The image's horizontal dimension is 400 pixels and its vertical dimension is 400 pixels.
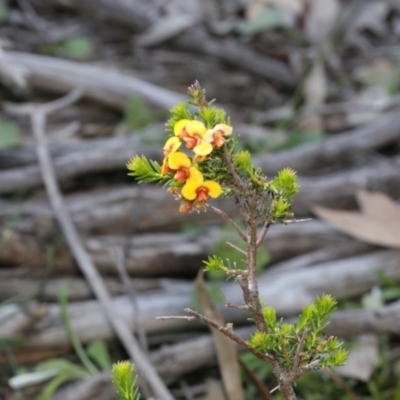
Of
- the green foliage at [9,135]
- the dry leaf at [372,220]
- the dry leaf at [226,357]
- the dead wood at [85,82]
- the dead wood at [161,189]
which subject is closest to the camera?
the dry leaf at [226,357]

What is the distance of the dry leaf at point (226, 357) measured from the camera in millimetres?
1974

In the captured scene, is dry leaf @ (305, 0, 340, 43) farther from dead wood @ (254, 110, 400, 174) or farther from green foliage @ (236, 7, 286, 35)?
dead wood @ (254, 110, 400, 174)

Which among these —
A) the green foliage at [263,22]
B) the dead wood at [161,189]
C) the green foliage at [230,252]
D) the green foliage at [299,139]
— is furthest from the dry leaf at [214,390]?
the green foliage at [263,22]

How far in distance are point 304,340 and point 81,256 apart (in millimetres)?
1548

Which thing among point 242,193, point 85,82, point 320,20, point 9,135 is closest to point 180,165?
point 242,193

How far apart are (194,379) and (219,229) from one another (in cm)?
64

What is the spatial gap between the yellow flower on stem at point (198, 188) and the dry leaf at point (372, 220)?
A: 1715 millimetres

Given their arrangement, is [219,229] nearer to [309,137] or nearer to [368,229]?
[368,229]

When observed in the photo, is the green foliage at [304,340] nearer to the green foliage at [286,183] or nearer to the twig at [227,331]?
the twig at [227,331]

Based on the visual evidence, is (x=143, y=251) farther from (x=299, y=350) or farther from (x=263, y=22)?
(x=263, y=22)

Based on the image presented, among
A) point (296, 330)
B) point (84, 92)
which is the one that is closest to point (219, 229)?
point (84, 92)

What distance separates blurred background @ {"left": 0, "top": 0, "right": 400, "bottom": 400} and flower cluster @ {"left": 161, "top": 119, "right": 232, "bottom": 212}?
1.03 metres

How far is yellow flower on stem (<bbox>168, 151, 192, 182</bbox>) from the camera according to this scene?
0.97 meters

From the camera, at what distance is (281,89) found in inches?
168
